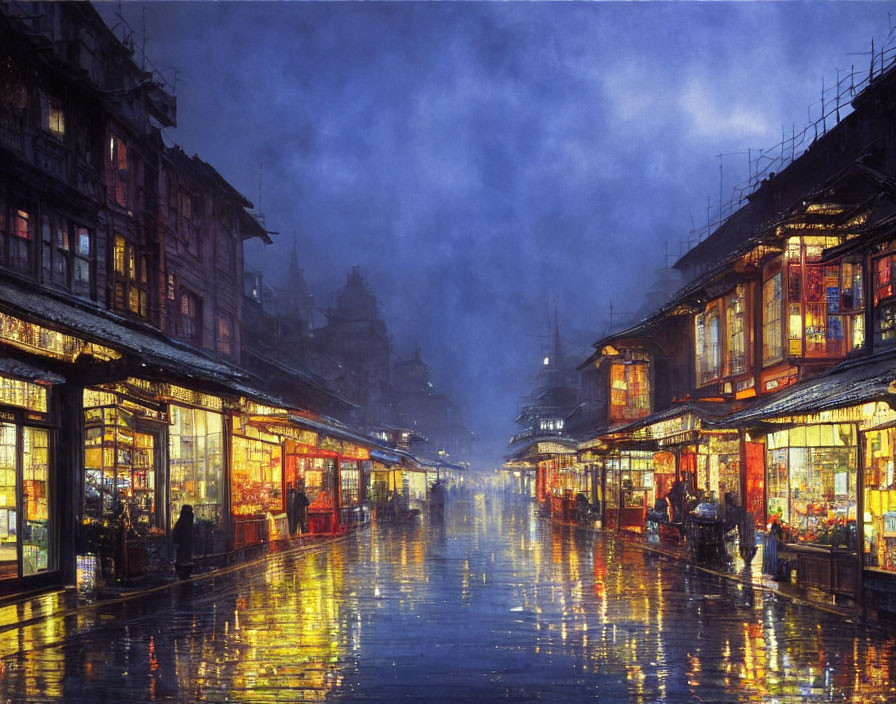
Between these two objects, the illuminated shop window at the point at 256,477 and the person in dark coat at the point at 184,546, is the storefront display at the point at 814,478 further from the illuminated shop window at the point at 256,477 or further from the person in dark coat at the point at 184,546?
the illuminated shop window at the point at 256,477

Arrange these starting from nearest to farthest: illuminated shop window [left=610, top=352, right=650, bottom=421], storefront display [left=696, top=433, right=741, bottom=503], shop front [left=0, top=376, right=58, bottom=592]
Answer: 1. shop front [left=0, top=376, right=58, bottom=592]
2. storefront display [left=696, top=433, right=741, bottom=503]
3. illuminated shop window [left=610, top=352, right=650, bottom=421]

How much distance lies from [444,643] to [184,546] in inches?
425

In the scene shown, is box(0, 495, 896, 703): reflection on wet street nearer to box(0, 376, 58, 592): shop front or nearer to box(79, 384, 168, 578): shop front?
box(0, 376, 58, 592): shop front

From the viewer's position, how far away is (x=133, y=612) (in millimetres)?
15984

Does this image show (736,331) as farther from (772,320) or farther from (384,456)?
(384,456)

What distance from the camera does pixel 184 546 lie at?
21.7 metres

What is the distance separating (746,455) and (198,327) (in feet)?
66.3

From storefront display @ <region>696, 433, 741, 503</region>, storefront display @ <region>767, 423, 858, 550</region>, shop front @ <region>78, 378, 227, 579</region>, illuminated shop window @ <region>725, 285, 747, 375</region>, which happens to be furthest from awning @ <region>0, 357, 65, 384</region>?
illuminated shop window @ <region>725, 285, 747, 375</region>

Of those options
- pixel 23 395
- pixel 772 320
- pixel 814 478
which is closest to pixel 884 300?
pixel 814 478

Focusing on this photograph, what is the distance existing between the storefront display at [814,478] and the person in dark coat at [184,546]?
1449cm

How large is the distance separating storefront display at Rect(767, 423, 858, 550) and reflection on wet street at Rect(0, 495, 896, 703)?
4015mm

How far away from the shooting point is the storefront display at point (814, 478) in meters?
22.4

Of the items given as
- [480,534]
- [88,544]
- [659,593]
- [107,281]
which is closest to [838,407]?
[659,593]

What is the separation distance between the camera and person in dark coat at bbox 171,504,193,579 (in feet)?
70.8
